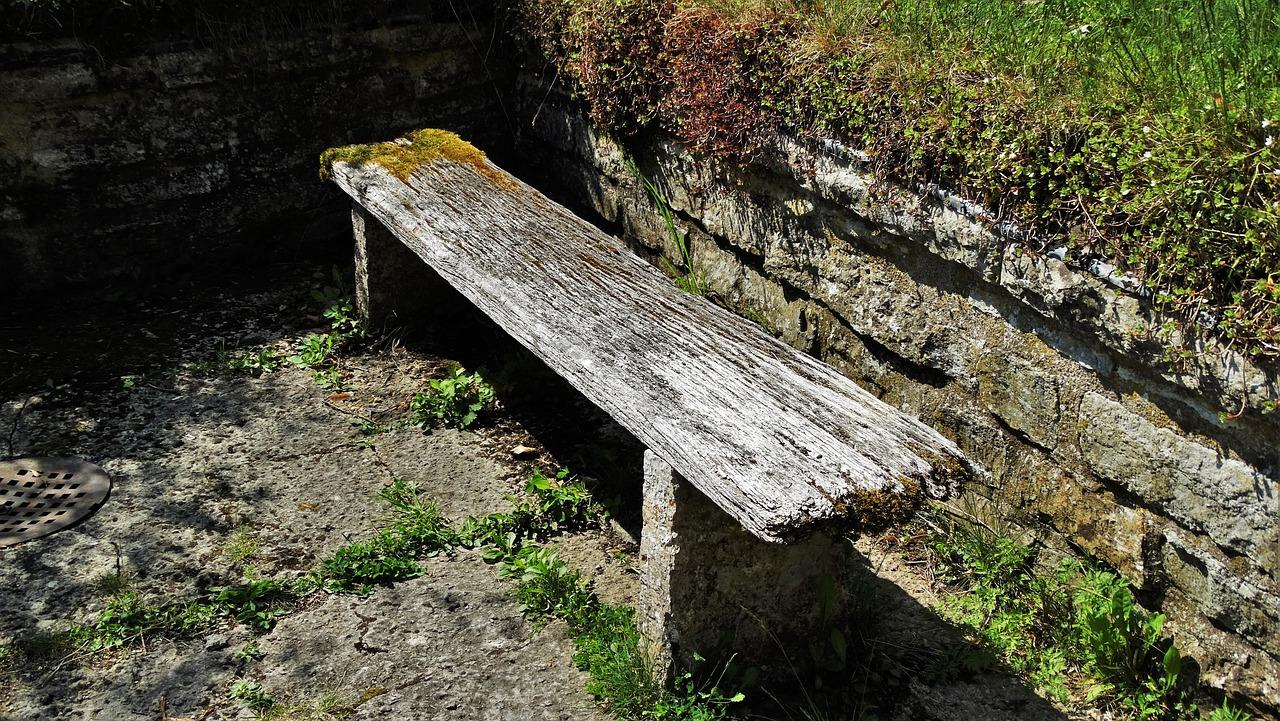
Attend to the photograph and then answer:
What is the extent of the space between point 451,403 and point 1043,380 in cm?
220

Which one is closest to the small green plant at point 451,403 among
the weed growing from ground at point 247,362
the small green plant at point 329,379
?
the small green plant at point 329,379

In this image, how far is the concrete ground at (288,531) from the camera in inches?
109

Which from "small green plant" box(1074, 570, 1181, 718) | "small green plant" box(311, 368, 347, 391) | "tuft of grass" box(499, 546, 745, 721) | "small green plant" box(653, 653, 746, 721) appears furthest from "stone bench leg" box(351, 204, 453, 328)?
"small green plant" box(1074, 570, 1181, 718)

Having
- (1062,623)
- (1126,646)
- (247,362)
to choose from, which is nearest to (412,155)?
(247,362)

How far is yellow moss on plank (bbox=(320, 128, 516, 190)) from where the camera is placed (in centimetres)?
417

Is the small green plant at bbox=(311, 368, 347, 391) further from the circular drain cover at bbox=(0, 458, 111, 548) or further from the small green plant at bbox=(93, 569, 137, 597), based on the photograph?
the small green plant at bbox=(93, 569, 137, 597)

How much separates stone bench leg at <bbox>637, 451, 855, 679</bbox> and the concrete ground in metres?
0.19

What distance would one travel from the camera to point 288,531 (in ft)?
10.9

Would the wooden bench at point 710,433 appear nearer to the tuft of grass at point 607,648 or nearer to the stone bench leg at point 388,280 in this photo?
the tuft of grass at point 607,648

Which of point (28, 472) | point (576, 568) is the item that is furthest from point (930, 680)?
point (28, 472)

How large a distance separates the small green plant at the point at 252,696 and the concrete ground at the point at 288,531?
0.08 feet

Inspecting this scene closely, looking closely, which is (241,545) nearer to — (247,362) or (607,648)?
(247,362)

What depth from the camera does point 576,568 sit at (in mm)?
3225

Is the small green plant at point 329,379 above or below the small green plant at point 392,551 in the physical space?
above
